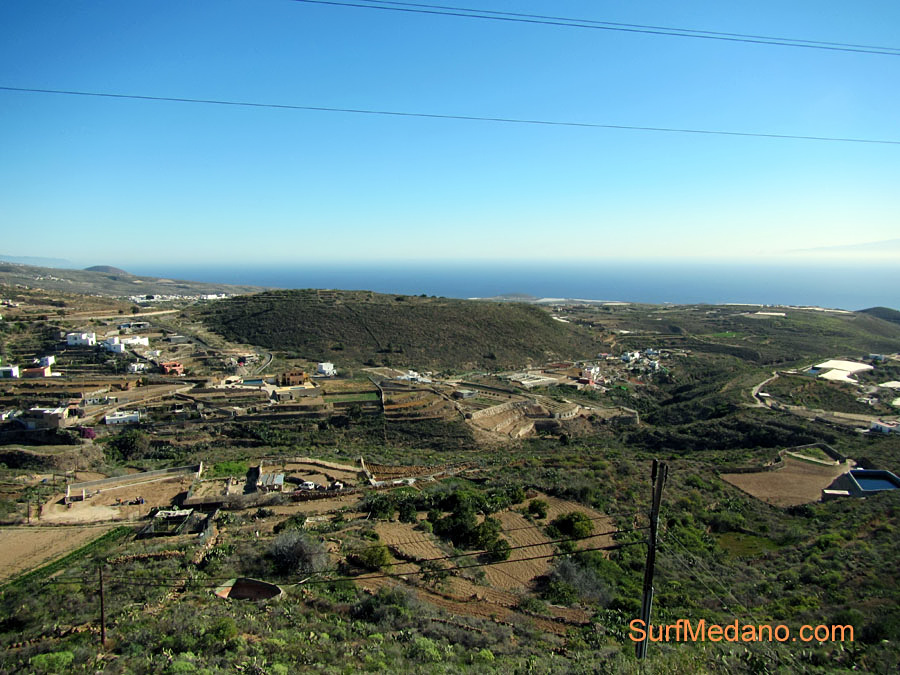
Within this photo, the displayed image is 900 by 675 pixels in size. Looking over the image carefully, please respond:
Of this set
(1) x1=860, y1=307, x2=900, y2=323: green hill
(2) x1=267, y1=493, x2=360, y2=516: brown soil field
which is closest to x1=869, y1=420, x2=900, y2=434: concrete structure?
(2) x1=267, y1=493, x2=360, y2=516: brown soil field

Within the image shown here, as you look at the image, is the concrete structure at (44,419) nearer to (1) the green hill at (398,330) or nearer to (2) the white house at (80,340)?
(2) the white house at (80,340)

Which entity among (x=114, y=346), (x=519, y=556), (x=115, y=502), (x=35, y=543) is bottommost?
(x=115, y=502)

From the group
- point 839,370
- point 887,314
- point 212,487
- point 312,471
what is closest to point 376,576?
point 312,471

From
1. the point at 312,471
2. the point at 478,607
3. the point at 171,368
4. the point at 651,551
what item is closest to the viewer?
the point at 651,551

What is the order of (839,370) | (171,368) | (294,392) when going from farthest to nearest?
1. (839,370)
2. (171,368)
3. (294,392)

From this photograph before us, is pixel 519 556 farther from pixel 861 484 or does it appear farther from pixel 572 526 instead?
pixel 861 484

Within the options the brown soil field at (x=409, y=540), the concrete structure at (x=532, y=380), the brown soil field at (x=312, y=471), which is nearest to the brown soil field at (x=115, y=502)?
the brown soil field at (x=312, y=471)
